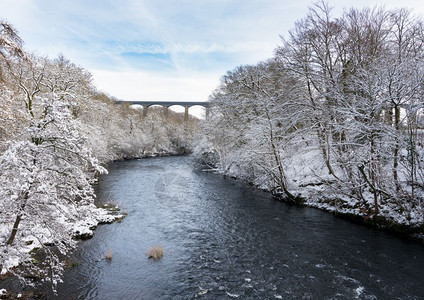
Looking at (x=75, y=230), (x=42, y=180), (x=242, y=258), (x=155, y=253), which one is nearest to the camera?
(x=42, y=180)

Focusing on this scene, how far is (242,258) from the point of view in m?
9.61

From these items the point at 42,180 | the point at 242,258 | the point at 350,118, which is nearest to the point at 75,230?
the point at 42,180

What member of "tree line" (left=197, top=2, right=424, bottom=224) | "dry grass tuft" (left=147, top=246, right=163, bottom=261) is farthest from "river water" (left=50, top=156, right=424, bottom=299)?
"tree line" (left=197, top=2, right=424, bottom=224)

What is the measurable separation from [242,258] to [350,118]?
8.67m

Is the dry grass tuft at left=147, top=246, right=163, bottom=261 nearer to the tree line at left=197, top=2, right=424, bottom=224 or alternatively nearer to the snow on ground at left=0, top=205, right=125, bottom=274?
the snow on ground at left=0, top=205, right=125, bottom=274

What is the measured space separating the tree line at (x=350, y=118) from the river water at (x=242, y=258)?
2160 millimetres

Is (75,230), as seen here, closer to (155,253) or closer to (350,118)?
(155,253)

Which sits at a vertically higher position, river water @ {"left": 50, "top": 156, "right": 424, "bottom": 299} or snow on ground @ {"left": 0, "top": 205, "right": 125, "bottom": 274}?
Answer: snow on ground @ {"left": 0, "top": 205, "right": 125, "bottom": 274}

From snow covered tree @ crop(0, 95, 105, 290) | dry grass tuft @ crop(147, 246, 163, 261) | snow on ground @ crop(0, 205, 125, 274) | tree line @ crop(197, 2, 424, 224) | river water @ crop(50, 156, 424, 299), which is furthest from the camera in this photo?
tree line @ crop(197, 2, 424, 224)

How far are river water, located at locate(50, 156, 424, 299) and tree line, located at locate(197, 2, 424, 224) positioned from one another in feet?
7.09

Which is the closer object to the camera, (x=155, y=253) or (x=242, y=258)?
(x=242, y=258)

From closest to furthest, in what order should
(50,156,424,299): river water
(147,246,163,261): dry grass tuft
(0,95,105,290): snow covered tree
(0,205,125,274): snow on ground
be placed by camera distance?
1. (0,95,105,290): snow covered tree
2. (0,205,125,274): snow on ground
3. (50,156,424,299): river water
4. (147,246,163,261): dry grass tuft

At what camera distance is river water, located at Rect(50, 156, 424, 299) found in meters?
7.62

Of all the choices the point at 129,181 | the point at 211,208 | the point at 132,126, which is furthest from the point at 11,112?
the point at 132,126
